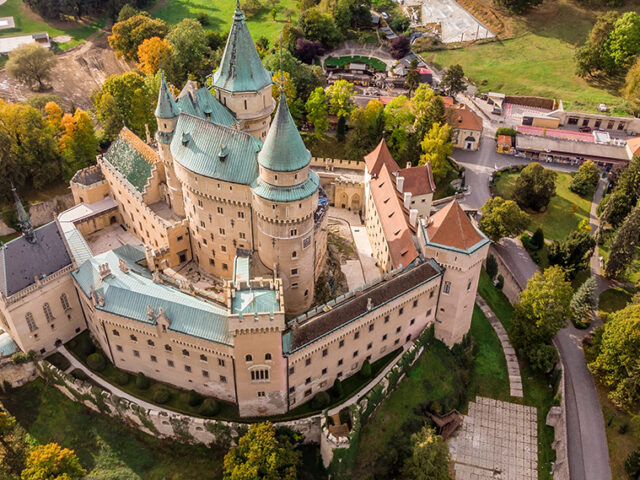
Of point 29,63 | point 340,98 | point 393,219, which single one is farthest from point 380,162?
point 29,63

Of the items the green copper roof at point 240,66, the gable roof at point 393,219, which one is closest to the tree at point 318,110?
the gable roof at point 393,219

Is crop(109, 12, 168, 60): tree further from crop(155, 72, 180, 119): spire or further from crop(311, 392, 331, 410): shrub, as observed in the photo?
crop(311, 392, 331, 410): shrub

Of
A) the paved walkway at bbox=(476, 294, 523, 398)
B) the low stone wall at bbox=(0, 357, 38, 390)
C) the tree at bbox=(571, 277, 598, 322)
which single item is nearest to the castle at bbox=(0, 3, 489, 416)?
the low stone wall at bbox=(0, 357, 38, 390)

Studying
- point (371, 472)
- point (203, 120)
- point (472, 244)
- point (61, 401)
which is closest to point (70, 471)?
point (61, 401)

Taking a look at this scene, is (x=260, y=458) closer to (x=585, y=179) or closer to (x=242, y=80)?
(x=242, y=80)

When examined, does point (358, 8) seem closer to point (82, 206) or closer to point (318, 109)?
point (318, 109)

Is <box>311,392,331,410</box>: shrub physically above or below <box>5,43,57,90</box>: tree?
below

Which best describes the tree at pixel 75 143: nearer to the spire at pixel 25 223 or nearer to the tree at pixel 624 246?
the spire at pixel 25 223
